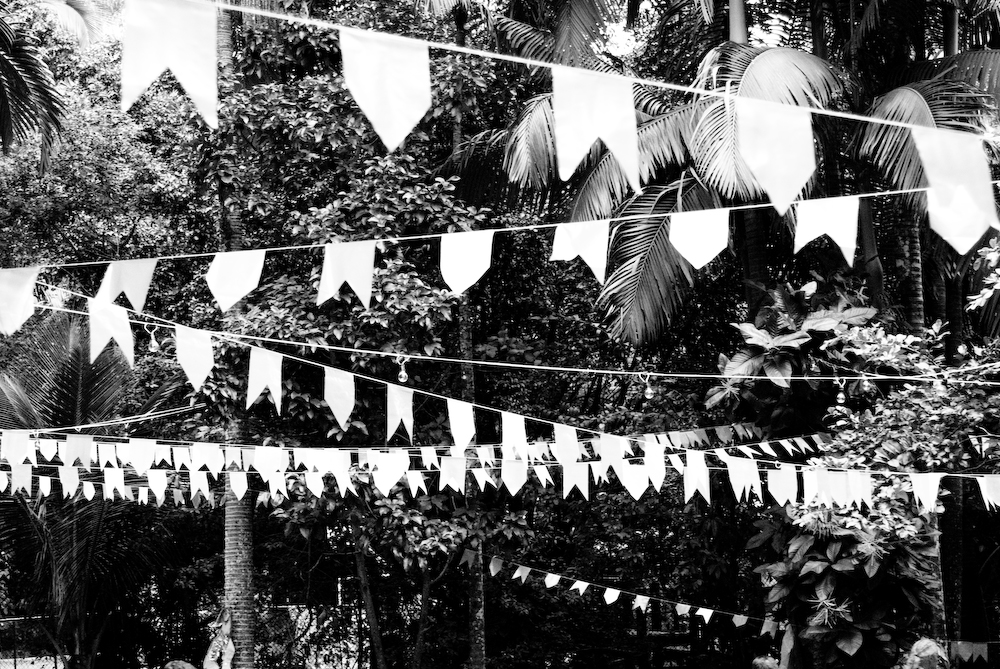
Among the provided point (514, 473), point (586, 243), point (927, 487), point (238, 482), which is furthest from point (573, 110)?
point (238, 482)

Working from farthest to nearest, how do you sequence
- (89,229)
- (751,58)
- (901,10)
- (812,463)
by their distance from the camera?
(89,229)
(901,10)
(751,58)
(812,463)

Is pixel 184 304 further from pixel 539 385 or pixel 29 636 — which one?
pixel 29 636


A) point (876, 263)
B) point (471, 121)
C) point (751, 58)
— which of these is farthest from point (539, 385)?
point (751, 58)

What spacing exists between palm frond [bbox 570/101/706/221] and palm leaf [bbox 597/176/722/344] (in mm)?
203

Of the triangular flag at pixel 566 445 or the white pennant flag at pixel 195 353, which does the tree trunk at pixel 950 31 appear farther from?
the white pennant flag at pixel 195 353

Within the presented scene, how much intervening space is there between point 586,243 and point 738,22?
5590 mm

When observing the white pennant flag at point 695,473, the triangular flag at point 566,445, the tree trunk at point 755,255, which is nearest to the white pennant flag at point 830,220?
the triangular flag at point 566,445

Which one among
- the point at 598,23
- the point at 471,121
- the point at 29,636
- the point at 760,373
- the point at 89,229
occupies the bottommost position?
the point at 29,636

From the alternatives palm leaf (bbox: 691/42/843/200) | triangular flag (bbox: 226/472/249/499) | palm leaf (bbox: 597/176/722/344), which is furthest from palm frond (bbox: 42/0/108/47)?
palm leaf (bbox: 691/42/843/200)

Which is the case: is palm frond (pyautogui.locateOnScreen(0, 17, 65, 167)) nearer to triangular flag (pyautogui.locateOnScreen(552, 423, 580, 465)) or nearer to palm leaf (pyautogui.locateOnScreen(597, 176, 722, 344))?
palm leaf (pyautogui.locateOnScreen(597, 176, 722, 344))

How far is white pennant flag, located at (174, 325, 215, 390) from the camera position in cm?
295

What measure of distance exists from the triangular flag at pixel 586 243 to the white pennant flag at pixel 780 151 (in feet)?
1.94

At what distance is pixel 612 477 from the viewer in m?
9.31

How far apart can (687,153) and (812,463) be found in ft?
9.06
